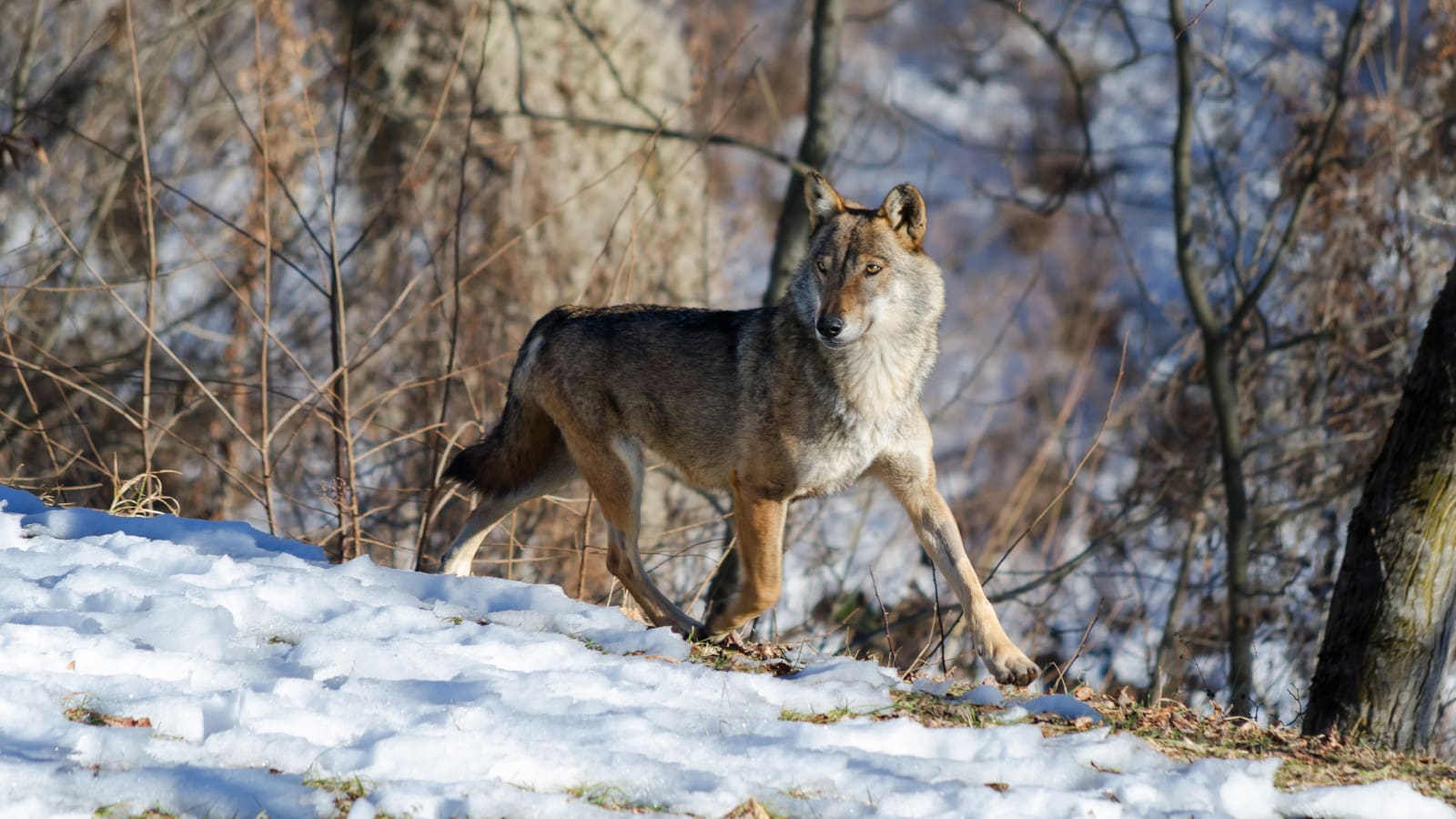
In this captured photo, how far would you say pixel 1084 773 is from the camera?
334 cm

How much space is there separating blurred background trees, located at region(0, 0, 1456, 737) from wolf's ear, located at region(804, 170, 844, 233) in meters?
1.71

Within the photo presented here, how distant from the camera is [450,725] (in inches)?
125

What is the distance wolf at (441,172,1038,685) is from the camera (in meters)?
5.04

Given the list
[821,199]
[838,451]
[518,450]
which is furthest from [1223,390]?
[518,450]

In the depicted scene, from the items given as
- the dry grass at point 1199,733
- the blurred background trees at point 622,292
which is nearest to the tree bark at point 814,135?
the blurred background trees at point 622,292

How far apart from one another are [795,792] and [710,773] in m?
0.21

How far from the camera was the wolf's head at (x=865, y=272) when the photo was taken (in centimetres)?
501

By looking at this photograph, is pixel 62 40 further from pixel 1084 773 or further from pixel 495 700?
pixel 1084 773

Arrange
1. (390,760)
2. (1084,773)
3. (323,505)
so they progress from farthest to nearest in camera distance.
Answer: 1. (323,505)
2. (1084,773)
3. (390,760)

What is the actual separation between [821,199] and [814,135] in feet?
13.0

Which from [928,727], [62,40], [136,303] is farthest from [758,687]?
[62,40]

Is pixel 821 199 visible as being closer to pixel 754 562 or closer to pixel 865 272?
pixel 865 272

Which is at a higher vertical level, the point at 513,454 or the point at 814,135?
the point at 814,135

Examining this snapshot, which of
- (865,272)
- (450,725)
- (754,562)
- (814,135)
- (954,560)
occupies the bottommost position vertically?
(450,725)
